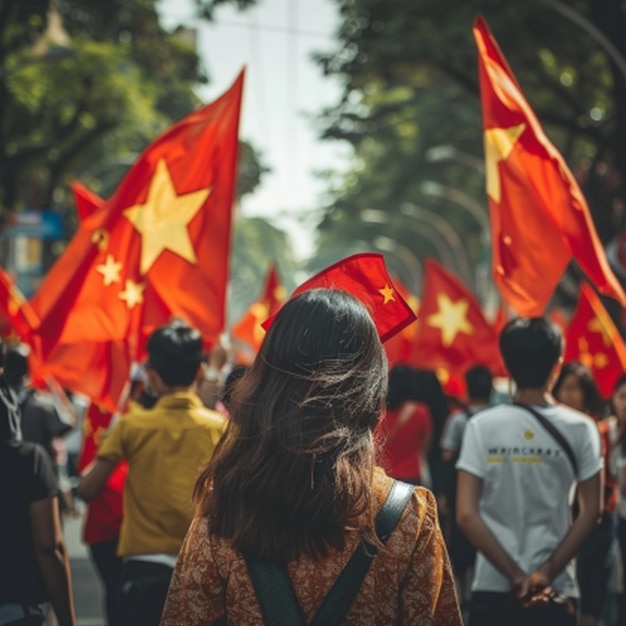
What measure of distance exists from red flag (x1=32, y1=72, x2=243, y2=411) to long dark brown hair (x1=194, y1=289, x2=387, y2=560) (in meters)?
4.22

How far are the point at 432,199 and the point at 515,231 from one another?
1516 inches

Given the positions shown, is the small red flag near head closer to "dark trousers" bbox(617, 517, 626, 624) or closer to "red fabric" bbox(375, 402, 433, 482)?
"dark trousers" bbox(617, 517, 626, 624)

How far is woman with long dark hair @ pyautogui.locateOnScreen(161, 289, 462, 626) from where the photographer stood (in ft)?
8.89

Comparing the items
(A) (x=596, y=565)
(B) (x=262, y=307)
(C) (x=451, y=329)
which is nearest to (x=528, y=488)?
(A) (x=596, y=565)

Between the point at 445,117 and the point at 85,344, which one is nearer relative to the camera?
the point at 85,344

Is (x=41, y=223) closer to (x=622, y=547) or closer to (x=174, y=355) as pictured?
(x=622, y=547)

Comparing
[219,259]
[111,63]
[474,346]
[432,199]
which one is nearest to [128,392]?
[219,259]

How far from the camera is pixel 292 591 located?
2693mm

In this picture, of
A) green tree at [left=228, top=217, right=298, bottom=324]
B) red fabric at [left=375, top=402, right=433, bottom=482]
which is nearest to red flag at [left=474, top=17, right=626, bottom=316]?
red fabric at [left=375, top=402, right=433, bottom=482]

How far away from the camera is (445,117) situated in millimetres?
33219

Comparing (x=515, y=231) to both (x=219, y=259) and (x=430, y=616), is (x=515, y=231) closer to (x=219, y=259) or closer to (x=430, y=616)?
(x=219, y=259)

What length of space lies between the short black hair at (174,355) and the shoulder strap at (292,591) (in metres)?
2.43

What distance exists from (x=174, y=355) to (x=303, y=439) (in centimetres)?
247

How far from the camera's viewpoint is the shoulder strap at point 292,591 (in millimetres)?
2686
